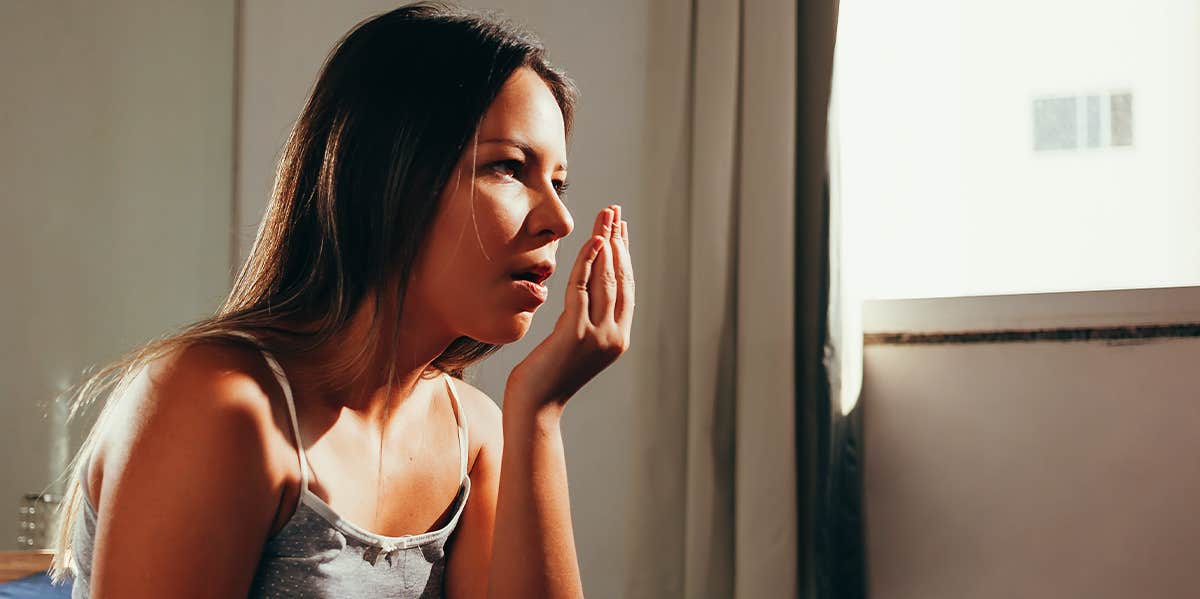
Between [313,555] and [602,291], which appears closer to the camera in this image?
[313,555]

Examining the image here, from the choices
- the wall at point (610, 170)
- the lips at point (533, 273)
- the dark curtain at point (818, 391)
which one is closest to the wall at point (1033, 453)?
the dark curtain at point (818, 391)

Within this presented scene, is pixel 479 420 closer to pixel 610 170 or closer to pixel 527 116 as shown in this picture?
pixel 527 116

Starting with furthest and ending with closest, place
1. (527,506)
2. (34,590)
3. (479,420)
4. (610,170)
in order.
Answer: (610,170) → (34,590) → (479,420) → (527,506)

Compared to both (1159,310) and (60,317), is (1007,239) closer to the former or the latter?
(1159,310)

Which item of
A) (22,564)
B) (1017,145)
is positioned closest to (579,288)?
(22,564)

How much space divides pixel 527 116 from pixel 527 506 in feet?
1.09

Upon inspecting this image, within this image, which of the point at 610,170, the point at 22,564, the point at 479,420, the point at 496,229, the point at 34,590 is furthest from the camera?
the point at 610,170

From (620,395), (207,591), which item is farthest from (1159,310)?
(207,591)

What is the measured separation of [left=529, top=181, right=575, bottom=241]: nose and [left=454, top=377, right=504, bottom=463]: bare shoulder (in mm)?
277

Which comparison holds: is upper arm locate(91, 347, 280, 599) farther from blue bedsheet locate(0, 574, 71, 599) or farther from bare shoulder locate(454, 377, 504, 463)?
blue bedsheet locate(0, 574, 71, 599)

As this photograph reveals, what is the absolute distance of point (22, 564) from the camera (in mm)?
1528

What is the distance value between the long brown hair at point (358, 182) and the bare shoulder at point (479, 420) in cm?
23

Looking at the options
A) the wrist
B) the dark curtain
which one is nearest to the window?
the dark curtain

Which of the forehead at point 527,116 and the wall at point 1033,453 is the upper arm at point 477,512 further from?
the wall at point 1033,453
